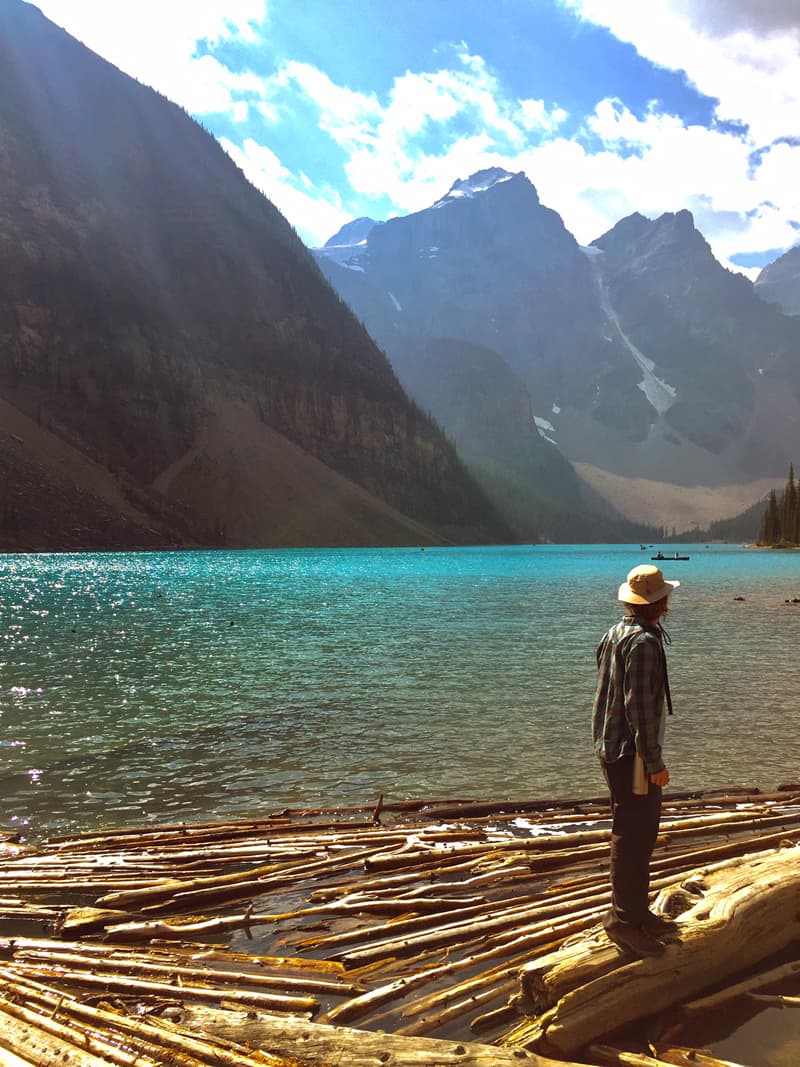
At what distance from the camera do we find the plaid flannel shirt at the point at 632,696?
5762mm

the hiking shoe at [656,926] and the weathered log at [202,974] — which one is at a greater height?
the hiking shoe at [656,926]

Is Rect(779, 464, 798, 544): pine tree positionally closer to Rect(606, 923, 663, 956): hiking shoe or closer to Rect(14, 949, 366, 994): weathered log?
Rect(606, 923, 663, 956): hiking shoe

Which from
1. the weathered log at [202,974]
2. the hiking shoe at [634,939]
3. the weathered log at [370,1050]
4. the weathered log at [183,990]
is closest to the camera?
the weathered log at [370,1050]

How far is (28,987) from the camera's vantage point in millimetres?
5410

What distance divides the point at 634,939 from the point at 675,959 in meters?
0.35

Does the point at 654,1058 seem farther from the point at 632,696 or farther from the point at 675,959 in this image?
the point at 632,696

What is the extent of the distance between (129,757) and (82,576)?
243ft

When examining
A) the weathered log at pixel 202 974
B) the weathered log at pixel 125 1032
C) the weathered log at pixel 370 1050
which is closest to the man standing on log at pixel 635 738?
the weathered log at pixel 370 1050

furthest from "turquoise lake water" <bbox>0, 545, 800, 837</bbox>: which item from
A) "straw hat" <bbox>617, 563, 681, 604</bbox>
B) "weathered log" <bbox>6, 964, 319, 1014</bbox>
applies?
"straw hat" <bbox>617, 563, 681, 604</bbox>

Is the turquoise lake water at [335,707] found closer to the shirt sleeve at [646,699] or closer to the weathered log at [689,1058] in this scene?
the shirt sleeve at [646,699]

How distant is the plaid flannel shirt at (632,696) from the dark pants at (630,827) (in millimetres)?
158

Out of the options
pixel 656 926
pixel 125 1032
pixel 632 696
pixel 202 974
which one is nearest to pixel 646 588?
pixel 632 696

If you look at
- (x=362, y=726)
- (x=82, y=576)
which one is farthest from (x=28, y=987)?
(x=82, y=576)

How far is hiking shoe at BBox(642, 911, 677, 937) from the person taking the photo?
560 cm
